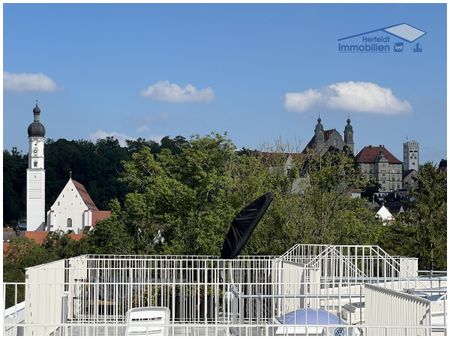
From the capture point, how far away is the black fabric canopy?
15.4 m

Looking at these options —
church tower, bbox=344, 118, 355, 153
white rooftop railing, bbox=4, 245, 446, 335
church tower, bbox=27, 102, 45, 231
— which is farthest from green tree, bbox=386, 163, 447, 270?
church tower, bbox=344, 118, 355, 153

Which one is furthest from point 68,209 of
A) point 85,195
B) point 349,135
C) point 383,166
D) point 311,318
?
point 311,318

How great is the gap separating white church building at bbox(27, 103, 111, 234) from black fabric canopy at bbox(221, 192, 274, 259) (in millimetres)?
81017

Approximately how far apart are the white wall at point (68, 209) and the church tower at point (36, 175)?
1696 millimetres

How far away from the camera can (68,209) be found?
100938 millimetres

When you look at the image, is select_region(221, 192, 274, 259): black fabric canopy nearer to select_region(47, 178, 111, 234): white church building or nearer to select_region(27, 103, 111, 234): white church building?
select_region(27, 103, 111, 234): white church building

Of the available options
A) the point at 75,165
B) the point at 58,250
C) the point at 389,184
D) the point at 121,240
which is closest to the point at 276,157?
the point at 121,240

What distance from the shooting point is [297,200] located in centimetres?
2447

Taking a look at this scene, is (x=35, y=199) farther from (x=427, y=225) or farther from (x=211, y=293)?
(x=211, y=293)

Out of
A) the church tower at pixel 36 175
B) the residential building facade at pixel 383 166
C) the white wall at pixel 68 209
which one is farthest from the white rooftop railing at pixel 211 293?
the residential building facade at pixel 383 166

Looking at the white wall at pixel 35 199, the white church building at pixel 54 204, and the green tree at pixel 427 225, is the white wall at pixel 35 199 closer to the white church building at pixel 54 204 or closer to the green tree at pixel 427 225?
the white church building at pixel 54 204

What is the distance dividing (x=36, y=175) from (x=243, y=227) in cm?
8491

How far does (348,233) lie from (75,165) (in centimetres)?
8105

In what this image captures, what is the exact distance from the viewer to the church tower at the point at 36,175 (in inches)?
3755
